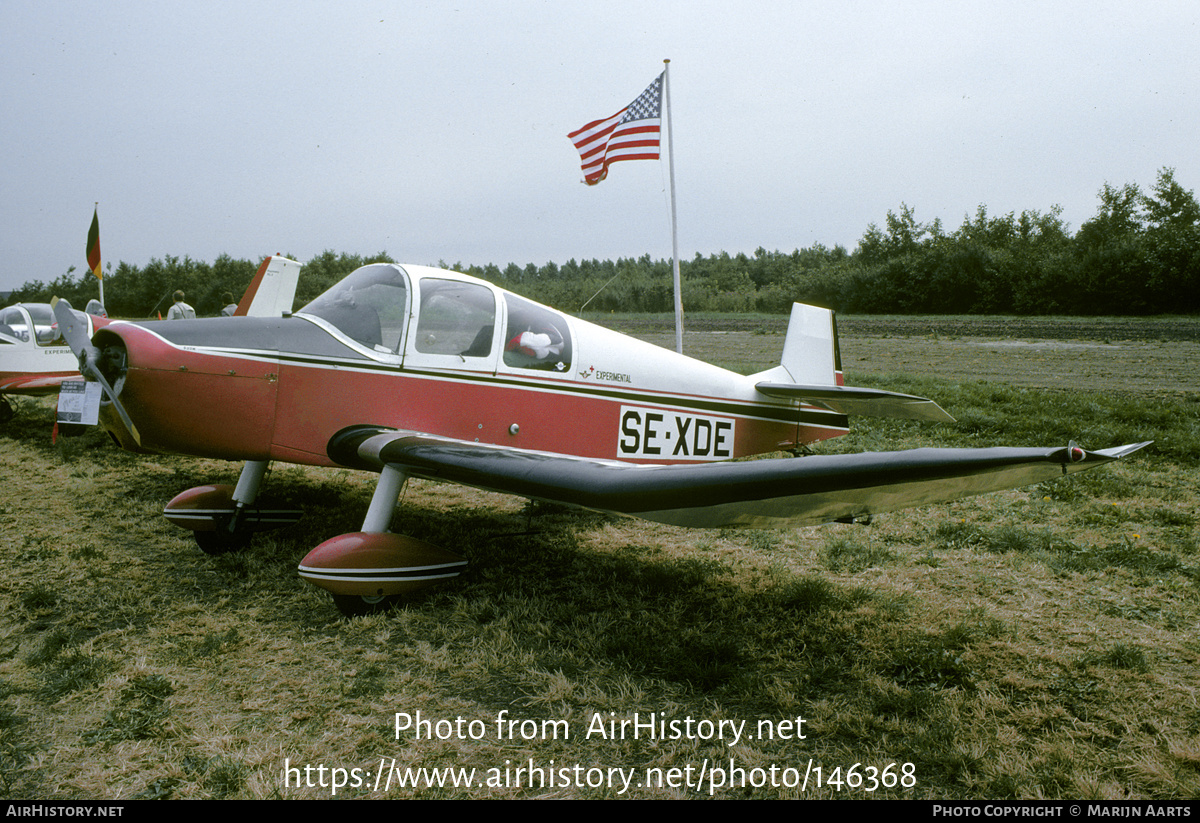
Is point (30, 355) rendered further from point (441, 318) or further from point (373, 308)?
point (441, 318)

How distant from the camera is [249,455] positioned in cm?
394

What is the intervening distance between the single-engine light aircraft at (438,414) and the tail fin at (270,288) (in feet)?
13.0

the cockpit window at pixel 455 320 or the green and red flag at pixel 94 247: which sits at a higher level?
the green and red flag at pixel 94 247

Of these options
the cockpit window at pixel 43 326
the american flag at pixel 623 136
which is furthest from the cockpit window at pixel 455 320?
the cockpit window at pixel 43 326

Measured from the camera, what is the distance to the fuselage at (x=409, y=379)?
12.3ft

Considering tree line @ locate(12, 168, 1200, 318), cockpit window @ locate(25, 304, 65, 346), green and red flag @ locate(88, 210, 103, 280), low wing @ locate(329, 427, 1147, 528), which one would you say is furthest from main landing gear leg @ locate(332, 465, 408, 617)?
tree line @ locate(12, 168, 1200, 318)

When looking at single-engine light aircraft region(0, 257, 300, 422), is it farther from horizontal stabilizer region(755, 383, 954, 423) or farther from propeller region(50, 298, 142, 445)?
horizontal stabilizer region(755, 383, 954, 423)

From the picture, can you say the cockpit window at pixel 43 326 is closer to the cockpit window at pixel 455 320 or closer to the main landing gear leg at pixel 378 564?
the cockpit window at pixel 455 320

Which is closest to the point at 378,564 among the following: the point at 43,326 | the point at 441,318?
the point at 441,318

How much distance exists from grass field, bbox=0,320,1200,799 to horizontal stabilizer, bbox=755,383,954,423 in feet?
3.00

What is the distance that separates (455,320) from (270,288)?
5043 millimetres

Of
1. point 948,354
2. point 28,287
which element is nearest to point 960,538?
point 948,354

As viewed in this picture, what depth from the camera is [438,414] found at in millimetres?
4184
